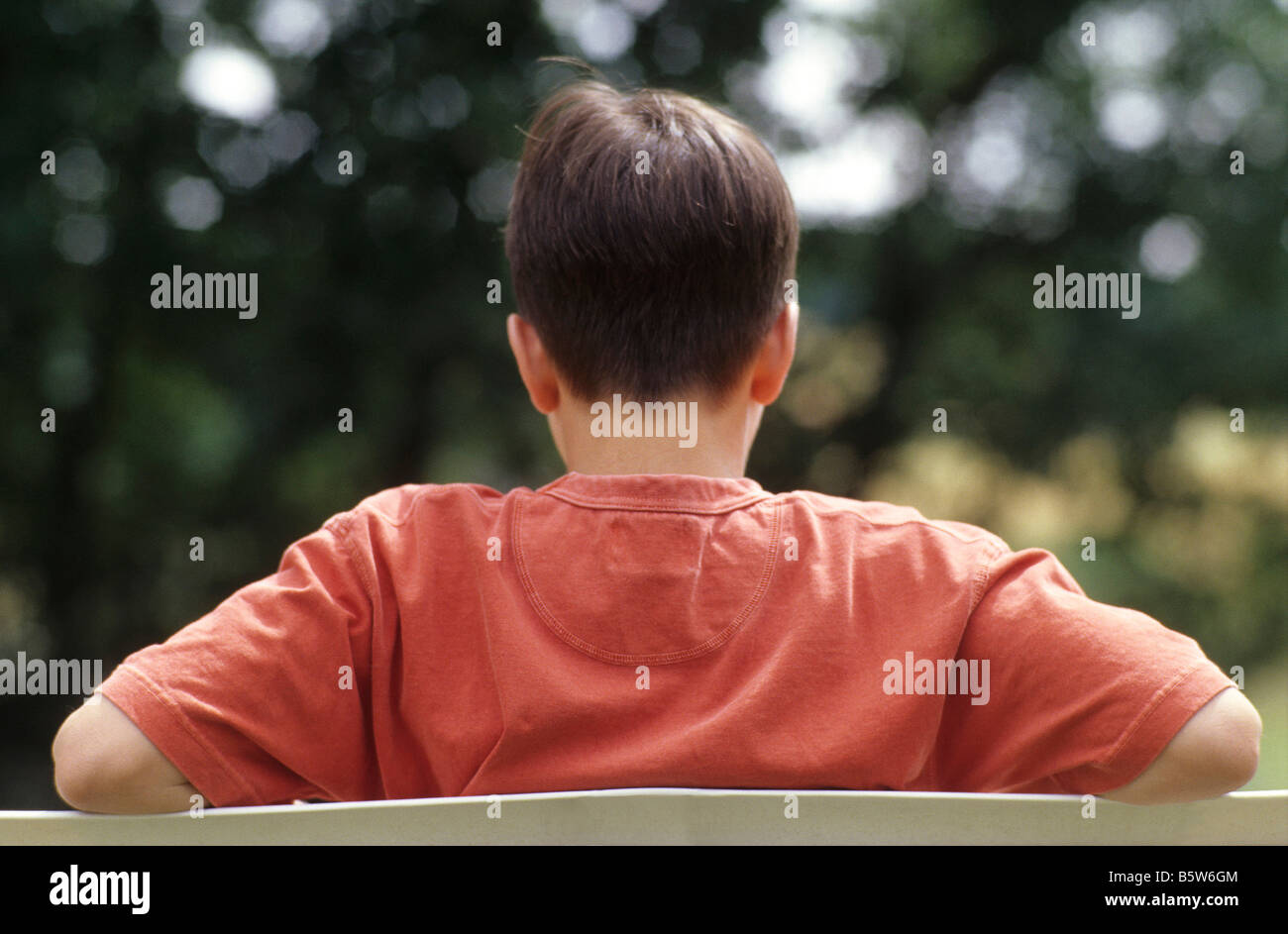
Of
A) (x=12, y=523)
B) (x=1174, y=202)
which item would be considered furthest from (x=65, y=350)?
(x=1174, y=202)

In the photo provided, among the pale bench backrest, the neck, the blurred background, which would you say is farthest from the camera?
the blurred background

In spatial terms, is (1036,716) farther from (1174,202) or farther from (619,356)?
(1174,202)

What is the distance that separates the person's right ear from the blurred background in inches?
79.2

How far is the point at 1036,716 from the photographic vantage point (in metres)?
0.83

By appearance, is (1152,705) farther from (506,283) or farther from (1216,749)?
(506,283)

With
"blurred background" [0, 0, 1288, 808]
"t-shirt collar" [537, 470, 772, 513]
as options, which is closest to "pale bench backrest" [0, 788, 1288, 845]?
"t-shirt collar" [537, 470, 772, 513]

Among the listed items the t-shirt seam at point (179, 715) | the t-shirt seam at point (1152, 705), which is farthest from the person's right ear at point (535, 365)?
the t-shirt seam at point (1152, 705)

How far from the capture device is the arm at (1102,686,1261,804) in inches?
30.2

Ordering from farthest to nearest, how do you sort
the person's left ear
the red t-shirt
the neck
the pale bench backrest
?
the person's left ear, the neck, the red t-shirt, the pale bench backrest

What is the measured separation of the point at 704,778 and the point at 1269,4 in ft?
11.2

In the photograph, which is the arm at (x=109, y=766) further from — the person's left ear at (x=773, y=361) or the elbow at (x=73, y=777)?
the person's left ear at (x=773, y=361)

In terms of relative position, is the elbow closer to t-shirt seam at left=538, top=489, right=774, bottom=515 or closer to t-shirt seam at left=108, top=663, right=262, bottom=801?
t-shirt seam at left=108, top=663, right=262, bottom=801

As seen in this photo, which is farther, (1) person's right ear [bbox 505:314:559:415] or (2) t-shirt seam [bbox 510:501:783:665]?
(1) person's right ear [bbox 505:314:559:415]

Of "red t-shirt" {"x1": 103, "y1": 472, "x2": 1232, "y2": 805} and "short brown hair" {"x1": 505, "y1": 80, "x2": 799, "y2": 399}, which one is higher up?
"short brown hair" {"x1": 505, "y1": 80, "x2": 799, "y2": 399}
